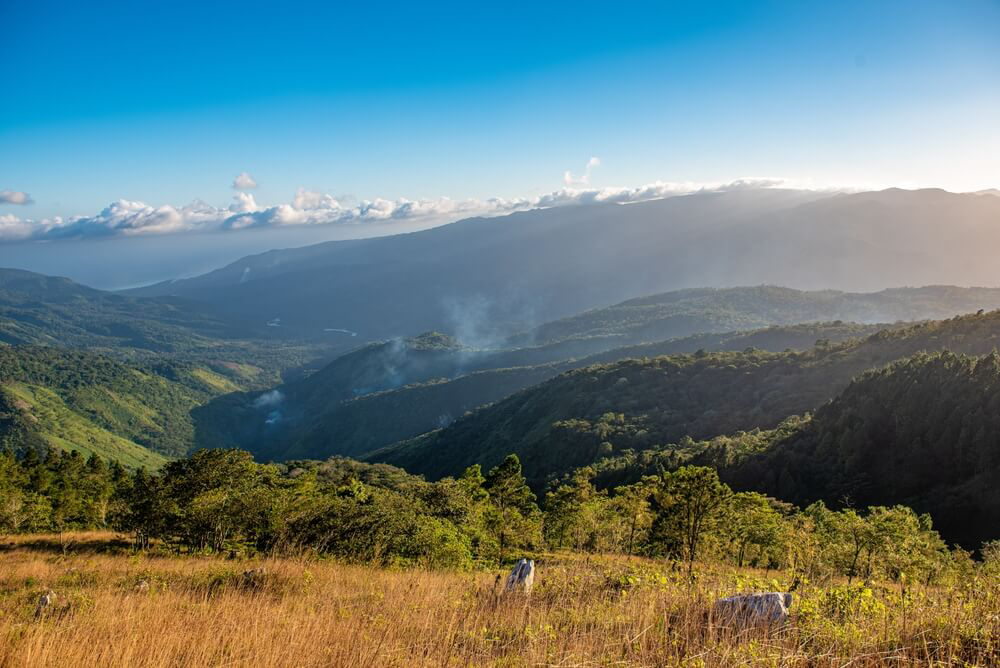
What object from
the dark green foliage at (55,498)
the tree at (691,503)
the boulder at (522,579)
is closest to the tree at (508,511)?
the tree at (691,503)

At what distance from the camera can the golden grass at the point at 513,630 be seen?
5227 millimetres

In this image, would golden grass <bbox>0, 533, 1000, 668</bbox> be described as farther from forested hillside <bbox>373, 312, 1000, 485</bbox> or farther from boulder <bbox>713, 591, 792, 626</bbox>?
forested hillside <bbox>373, 312, 1000, 485</bbox>

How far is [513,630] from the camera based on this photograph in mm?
6770

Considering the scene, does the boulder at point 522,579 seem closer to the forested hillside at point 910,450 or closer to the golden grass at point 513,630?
the golden grass at point 513,630

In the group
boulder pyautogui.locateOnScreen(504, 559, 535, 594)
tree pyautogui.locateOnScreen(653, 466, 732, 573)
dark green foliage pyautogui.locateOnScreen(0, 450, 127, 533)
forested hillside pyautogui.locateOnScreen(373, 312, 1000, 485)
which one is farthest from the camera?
forested hillside pyautogui.locateOnScreen(373, 312, 1000, 485)

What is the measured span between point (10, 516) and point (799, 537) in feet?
169

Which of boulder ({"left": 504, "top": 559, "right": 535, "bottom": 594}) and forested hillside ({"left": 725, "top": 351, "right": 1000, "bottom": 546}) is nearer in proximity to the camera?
boulder ({"left": 504, "top": 559, "right": 535, "bottom": 594})

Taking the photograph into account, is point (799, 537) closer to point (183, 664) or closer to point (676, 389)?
point (183, 664)

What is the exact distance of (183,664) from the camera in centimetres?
514

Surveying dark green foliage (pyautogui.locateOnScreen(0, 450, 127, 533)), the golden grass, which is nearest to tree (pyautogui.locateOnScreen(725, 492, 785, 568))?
→ the golden grass

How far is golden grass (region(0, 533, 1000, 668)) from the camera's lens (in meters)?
5.23

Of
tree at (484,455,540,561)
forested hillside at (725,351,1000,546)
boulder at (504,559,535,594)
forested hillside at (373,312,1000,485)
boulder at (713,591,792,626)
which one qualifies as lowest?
forested hillside at (373,312,1000,485)

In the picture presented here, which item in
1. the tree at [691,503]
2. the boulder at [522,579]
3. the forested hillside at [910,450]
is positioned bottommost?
the forested hillside at [910,450]

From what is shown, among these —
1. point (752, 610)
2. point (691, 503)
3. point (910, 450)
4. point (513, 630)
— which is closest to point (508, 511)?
point (691, 503)
